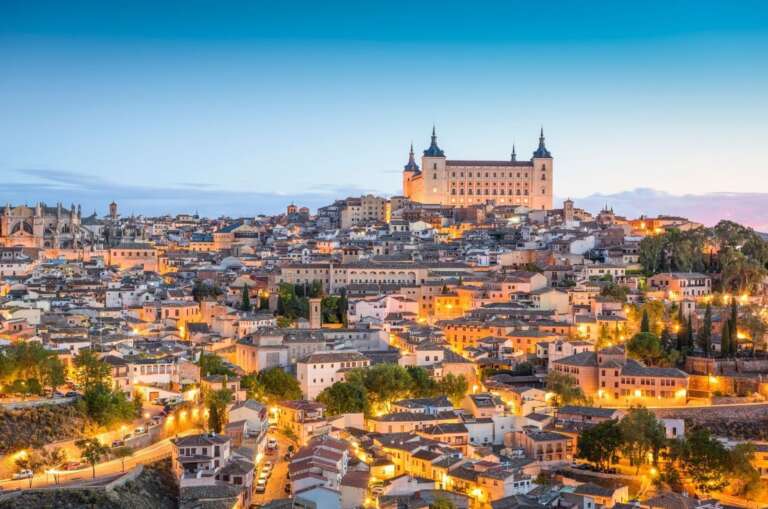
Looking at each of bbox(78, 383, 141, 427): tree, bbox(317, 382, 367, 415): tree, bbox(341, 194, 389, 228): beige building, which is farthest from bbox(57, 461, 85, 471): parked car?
bbox(341, 194, 389, 228): beige building

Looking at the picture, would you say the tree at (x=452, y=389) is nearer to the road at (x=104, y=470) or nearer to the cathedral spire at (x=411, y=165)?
the road at (x=104, y=470)

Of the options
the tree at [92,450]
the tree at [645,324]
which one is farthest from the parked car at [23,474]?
the tree at [645,324]

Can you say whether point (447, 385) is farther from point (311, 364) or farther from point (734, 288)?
point (734, 288)

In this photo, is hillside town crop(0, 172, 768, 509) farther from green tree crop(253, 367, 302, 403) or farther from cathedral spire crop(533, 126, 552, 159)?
cathedral spire crop(533, 126, 552, 159)

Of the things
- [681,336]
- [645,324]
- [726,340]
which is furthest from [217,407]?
[726,340]

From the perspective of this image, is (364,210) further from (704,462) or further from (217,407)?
(704,462)

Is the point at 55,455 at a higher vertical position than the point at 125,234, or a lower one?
lower

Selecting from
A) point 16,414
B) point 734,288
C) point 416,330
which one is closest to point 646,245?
point 734,288
